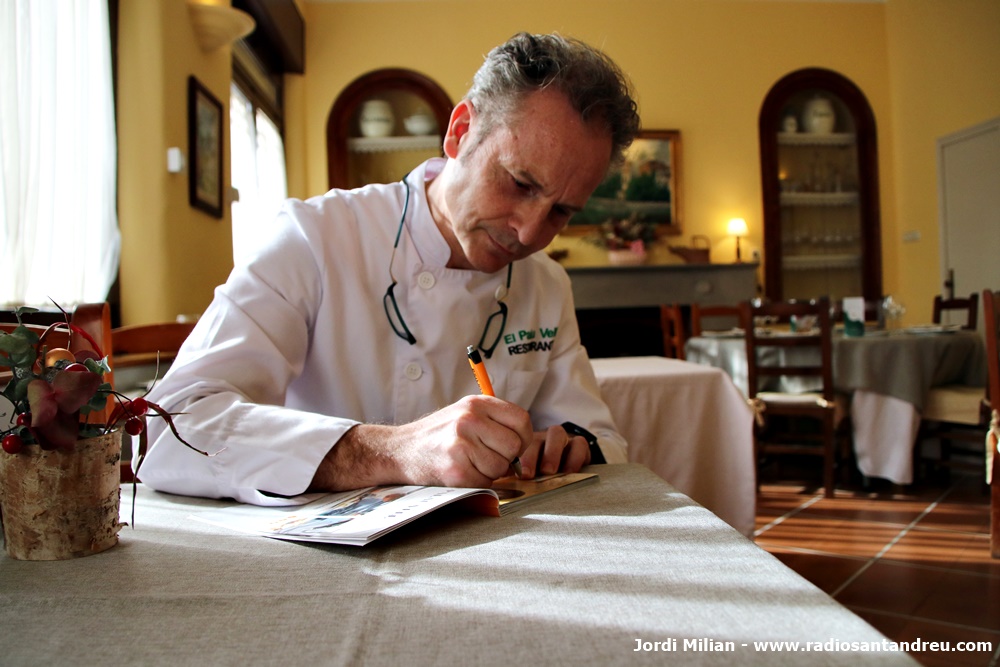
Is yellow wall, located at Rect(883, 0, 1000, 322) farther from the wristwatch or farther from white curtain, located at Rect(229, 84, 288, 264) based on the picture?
the wristwatch

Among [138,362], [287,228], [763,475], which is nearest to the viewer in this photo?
[287,228]

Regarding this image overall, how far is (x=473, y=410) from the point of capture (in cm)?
83

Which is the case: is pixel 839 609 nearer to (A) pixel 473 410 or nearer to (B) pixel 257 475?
(A) pixel 473 410

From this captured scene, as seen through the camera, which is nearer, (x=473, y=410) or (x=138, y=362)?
(x=473, y=410)

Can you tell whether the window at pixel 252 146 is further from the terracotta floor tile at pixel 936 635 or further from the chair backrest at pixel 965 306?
the chair backrest at pixel 965 306

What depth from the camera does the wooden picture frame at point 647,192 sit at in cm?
664

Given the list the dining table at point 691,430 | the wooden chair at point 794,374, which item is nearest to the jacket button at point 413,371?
the dining table at point 691,430

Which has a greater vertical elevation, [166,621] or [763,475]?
[166,621]

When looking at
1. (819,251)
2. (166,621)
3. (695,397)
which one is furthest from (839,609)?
(819,251)

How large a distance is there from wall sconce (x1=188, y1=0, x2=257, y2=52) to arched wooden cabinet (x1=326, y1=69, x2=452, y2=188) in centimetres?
245

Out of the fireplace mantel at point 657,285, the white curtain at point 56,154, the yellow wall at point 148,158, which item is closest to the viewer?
the white curtain at point 56,154

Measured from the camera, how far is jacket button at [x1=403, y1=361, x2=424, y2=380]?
4.13 feet

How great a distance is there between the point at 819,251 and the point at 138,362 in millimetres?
6113

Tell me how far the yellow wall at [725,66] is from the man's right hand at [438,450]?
583 cm
